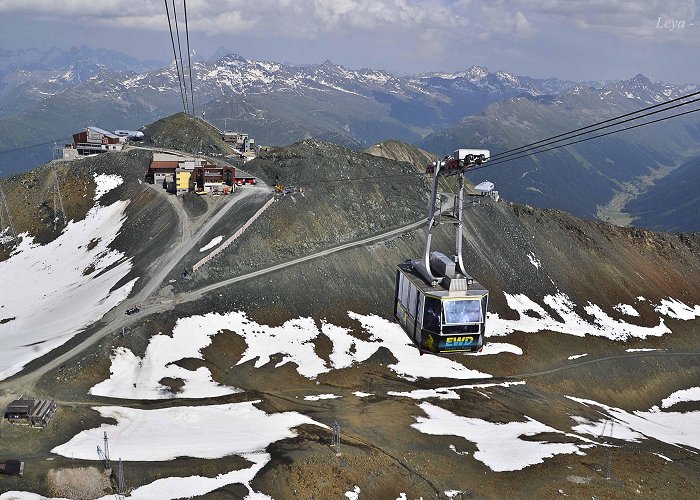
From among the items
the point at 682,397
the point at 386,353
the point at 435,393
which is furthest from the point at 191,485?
the point at 682,397

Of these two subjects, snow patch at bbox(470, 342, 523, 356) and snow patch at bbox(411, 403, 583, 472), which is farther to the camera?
snow patch at bbox(470, 342, 523, 356)

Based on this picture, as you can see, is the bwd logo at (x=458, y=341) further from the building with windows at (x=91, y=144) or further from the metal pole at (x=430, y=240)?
the building with windows at (x=91, y=144)

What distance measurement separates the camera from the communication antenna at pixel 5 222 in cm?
11819

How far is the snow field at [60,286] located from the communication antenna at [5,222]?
349 cm

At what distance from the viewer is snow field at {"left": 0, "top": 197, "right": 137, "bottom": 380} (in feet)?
235

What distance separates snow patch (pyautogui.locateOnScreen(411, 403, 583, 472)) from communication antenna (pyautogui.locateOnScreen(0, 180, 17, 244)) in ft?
346

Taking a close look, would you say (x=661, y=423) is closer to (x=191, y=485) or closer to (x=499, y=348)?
(x=499, y=348)

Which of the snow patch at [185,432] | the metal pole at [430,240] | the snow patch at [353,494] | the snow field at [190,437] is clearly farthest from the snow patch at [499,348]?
the snow patch at [353,494]

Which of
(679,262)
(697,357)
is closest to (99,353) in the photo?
(697,357)

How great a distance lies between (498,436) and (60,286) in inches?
3170

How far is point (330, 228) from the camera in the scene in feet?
349

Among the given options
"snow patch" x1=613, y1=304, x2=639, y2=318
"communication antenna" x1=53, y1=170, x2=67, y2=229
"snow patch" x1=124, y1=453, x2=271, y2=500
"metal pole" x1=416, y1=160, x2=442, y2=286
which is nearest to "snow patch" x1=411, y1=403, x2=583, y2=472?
"metal pole" x1=416, y1=160, x2=442, y2=286

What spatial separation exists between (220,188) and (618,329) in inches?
3679

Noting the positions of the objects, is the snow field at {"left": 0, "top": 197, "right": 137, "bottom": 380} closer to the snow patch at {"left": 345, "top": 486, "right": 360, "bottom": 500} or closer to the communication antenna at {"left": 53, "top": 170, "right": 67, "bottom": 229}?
the communication antenna at {"left": 53, "top": 170, "right": 67, "bottom": 229}
